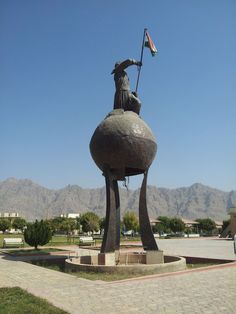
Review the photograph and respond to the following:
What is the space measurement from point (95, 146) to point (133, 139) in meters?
1.61

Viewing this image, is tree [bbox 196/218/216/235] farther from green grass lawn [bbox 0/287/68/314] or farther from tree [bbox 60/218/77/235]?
green grass lawn [bbox 0/287/68/314]

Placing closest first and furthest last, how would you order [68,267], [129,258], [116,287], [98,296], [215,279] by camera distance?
[98,296] < [116,287] < [215,279] < [68,267] < [129,258]

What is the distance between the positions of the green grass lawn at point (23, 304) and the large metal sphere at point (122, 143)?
674 centimetres

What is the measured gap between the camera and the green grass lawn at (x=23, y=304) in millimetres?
7090

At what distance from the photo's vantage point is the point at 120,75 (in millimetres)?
15953

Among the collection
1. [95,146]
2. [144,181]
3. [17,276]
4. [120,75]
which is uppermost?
[120,75]

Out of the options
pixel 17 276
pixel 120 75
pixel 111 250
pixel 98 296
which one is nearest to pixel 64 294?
pixel 98 296

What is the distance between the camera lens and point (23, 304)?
302 inches

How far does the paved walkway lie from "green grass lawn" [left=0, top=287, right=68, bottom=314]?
0.29 metres

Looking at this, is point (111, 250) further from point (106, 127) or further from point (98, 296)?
point (98, 296)

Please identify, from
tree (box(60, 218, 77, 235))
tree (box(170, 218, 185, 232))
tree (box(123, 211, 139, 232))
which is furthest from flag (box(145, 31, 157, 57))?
tree (box(170, 218, 185, 232))

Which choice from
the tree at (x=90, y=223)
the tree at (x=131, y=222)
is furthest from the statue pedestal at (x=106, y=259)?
the tree at (x=90, y=223)

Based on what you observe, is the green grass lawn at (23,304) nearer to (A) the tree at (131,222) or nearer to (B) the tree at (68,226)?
(A) the tree at (131,222)

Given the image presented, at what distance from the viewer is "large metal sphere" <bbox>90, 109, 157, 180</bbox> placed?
14.4 meters
